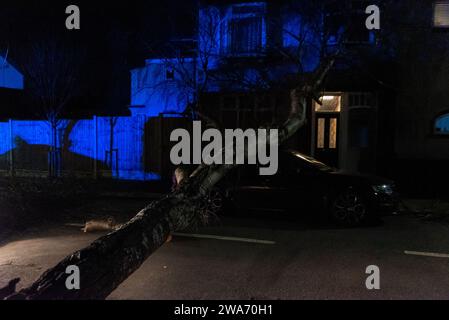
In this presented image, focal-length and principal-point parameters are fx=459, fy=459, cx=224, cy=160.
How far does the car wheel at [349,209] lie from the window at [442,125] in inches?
249

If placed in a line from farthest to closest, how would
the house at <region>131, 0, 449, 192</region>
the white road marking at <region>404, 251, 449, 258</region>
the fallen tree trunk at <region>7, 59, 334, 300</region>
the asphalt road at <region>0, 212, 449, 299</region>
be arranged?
the house at <region>131, 0, 449, 192</region> < the white road marking at <region>404, 251, 449, 258</region> < the asphalt road at <region>0, 212, 449, 299</region> < the fallen tree trunk at <region>7, 59, 334, 300</region>

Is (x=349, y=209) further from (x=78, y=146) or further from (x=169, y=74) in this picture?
(x=78, y=146)

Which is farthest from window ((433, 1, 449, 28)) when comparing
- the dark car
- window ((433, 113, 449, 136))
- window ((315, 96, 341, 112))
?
the dark car

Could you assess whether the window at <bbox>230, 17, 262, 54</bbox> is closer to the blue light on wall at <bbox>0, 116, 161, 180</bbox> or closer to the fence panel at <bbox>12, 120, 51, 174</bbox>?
the blue light on wall at <bbox>0, 116, 161, 180</bbox>

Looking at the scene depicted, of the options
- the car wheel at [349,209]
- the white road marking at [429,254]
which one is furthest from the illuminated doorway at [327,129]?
the white road marking at [429,254]

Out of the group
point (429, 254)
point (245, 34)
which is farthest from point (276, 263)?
point (245, 34)

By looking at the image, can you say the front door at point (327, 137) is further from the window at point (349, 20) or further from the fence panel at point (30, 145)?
the fence panel at point (30, 145)

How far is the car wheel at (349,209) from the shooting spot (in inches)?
355

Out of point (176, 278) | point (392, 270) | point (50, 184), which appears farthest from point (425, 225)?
point (50, 184)

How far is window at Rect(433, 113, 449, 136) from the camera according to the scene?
542 inches

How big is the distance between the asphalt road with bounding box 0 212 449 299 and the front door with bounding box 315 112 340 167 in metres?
5.87

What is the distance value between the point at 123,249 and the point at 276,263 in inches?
102

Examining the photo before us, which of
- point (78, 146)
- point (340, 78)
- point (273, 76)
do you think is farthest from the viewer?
point (78, 146)

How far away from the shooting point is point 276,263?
21.5 feet
